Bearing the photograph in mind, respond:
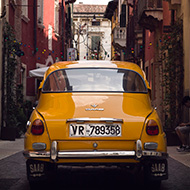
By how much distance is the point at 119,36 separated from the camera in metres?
45.3

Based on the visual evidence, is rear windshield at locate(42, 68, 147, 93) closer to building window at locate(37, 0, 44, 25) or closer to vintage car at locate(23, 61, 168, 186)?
vintage car at locate(23, 61, 168, 186)

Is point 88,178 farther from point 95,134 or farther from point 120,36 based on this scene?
point 120,36

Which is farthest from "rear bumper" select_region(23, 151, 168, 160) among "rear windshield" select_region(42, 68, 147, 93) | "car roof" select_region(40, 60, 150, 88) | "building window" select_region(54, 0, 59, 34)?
"building window" select_region(54, 0, 59, 34)

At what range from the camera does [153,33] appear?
25297mm

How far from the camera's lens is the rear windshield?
7270 millimetres

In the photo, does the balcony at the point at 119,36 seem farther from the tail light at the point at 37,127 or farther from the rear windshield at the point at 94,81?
the tail light at the point at 37,127

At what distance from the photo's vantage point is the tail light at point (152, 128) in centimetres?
649

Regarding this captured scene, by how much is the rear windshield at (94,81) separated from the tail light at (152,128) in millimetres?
814

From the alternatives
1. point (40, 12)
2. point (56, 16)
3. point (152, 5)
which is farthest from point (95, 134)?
point (56, 16)

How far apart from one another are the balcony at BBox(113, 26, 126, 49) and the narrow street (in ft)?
117

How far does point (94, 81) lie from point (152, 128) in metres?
1.25

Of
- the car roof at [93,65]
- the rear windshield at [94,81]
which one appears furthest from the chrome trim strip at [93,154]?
the car roof at [93,65]

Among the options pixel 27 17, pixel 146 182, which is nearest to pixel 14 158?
pixel 146 182

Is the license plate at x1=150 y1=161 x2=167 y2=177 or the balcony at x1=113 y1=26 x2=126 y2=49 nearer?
the license plate at x1=150 y1=161 x2=167 y2=177
